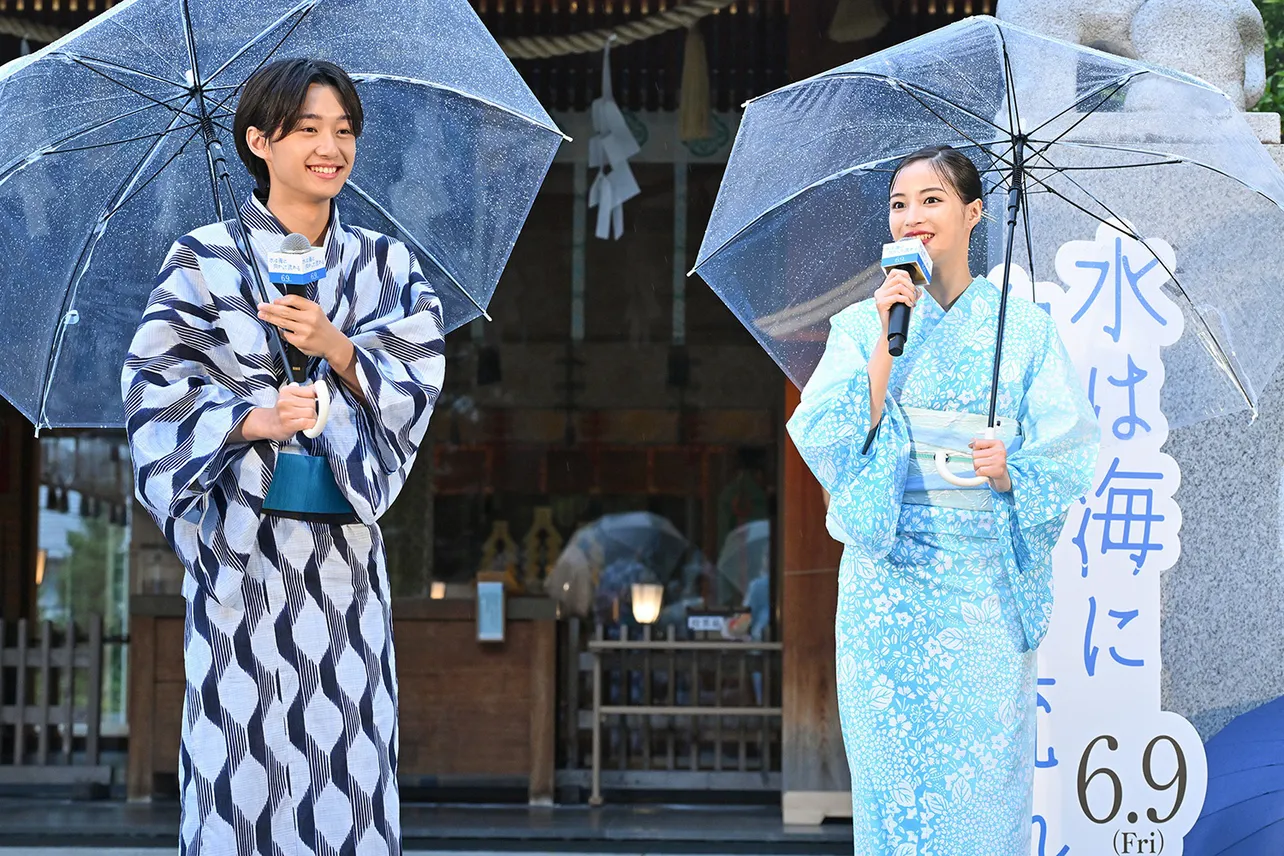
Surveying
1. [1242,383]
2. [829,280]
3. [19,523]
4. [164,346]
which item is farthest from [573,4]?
[19,523]

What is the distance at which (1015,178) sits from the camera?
3.81 metres

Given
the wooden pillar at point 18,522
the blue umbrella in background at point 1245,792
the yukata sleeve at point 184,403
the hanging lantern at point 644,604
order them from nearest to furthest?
the yukata sleeve at point 184,403, the blue umbrella in background at point 1245,792, the hanging lantern at point 644,604, the wooden pillar at point 18,522

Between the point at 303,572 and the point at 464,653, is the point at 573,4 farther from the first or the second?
the point at 303,572

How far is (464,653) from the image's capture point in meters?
7.65

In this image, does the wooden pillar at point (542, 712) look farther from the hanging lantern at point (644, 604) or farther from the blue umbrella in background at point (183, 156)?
the blue umbrella in background at point (183, 156)

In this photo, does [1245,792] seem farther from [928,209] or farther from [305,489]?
[305,489]

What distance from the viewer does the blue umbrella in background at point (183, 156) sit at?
3.41 m

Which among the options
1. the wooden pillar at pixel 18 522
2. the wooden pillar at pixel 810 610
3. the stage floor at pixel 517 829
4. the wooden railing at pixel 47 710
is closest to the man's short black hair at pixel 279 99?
the stage floor at pixel 517 829

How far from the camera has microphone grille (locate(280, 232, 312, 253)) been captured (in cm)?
276

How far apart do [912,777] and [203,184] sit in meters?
1.99

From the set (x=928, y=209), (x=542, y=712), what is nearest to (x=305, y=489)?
(x=928, y=209)

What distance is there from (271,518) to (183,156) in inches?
39.7

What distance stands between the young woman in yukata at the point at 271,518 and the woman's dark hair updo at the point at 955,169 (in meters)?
1.14

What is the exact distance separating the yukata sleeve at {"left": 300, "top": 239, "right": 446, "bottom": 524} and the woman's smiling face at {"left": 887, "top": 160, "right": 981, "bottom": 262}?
1.00m
